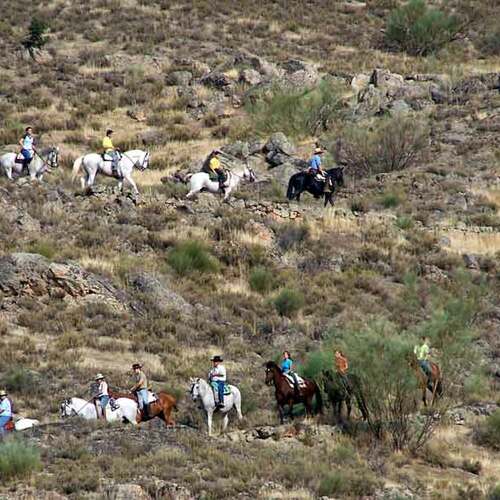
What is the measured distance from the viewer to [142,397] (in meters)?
26.0

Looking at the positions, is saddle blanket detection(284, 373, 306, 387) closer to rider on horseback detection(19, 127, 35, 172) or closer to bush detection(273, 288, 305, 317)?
bush detection(273, 288, 305, 317)

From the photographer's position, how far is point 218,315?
3484 cm

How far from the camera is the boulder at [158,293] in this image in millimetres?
34562

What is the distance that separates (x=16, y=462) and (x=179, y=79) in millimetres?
41786

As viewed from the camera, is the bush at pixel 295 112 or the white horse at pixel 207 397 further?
the bush at pixel 295 112

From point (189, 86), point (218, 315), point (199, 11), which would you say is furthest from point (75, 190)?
point (199, 11)

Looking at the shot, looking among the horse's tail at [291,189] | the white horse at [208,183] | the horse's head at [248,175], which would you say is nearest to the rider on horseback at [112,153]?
the white horse at [208,183]

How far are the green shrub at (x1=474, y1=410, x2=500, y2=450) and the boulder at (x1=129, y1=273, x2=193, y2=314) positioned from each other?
367 inches

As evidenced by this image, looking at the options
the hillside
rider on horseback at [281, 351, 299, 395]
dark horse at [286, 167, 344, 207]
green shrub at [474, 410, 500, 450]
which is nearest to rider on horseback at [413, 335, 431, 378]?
the hillside

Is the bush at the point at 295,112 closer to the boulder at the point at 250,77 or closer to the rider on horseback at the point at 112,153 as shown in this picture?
the boulder at the point at 250,77

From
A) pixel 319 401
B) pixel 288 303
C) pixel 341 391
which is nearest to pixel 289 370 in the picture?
pixel 319 401

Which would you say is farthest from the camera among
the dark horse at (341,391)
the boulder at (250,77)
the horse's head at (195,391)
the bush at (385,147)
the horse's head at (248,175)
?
the boulder at (250,77)

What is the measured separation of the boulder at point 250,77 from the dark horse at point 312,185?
1683 centimetres

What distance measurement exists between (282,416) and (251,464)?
457 cm
